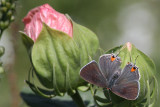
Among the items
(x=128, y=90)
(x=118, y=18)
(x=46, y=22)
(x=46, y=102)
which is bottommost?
(x=118, y=18)

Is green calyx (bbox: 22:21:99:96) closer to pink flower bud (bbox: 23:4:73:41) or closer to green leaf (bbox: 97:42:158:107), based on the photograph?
pink flower bud (bbox: 23:4:73:41)

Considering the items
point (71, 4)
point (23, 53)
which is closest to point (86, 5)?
point (71, 4)

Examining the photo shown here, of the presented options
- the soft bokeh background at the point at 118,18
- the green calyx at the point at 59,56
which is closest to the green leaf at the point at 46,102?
the green calyx at the point at 59,56

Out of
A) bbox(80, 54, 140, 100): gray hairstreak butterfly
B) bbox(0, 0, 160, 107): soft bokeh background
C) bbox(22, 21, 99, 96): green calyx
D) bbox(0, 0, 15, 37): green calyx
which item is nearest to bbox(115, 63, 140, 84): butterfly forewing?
bbox(80, 54, 140, 100): gray hairstreak butterfly

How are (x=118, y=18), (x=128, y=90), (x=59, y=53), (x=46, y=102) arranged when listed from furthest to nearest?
(x=118, y=18), (x=46, y=102), (x=59, y=53), (x=128, y=90)

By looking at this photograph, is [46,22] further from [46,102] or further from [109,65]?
[46,102]

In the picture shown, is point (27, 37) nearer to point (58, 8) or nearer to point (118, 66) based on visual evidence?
point (118, 66)

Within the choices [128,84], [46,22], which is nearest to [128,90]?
[128,84]
